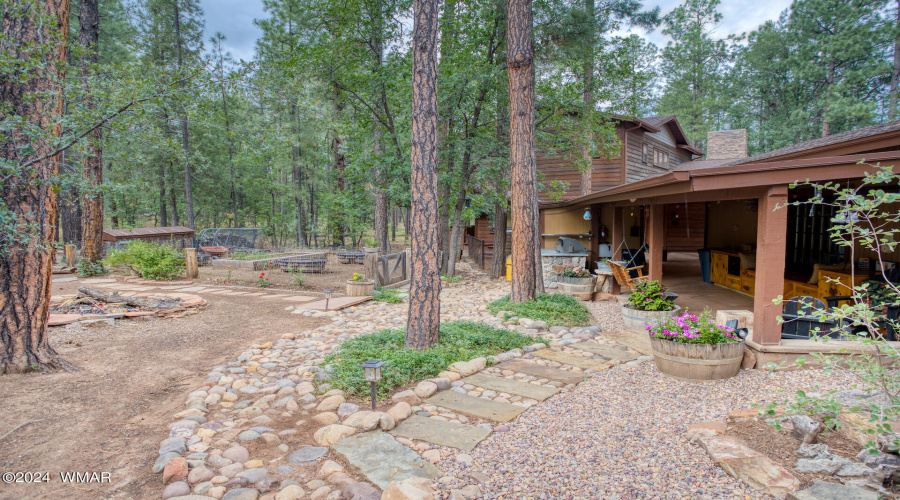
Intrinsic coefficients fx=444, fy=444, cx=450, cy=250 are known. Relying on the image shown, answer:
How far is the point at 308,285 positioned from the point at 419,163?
21.8 feet

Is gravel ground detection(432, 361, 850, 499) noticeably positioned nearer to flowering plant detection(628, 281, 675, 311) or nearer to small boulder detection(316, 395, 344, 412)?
small boulder detection(316, 395, 344, 412)

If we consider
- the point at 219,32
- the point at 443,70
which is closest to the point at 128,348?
the point at 443,70

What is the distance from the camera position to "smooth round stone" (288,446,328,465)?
2764 mm

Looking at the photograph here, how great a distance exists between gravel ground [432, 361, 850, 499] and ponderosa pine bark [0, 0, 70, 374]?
3706 mm

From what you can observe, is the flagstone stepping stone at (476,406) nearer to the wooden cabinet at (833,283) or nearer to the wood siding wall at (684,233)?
the wooden cabinet at (833,283)

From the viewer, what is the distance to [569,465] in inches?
104

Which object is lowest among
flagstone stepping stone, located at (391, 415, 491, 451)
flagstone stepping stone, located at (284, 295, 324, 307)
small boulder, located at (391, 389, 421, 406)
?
flagstone stepping stone, located at (391, 415, 491, 451)

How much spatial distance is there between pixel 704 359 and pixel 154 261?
11.3 metres

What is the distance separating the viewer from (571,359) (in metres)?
4.85

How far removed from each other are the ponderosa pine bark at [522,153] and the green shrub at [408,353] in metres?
2.04

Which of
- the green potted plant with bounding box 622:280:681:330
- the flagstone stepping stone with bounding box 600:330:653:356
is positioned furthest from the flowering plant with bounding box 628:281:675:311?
the flagstone stepping stone with bounding box 600:330:653:356

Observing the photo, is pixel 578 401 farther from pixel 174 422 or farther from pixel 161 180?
pixel 161 180

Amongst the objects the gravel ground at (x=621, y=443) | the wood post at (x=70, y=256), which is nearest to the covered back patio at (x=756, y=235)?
the gravel ground at (x=621, y=443)

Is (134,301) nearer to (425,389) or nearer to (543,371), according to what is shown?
(425,389)
